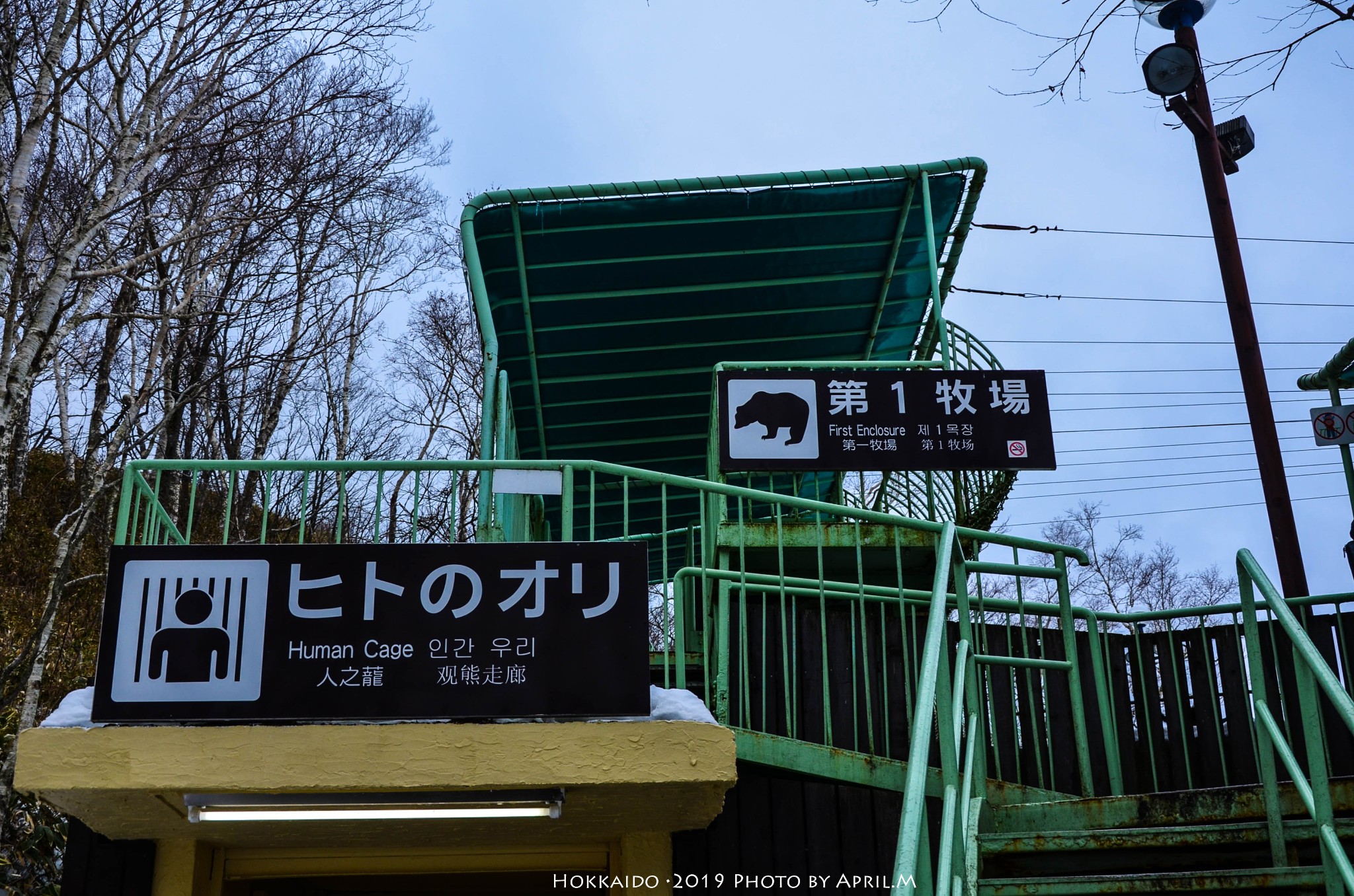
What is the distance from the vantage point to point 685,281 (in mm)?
10352

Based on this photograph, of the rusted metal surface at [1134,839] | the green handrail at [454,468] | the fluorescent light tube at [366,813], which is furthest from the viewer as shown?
the green handrail at [454,468]

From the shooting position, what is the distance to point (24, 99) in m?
13.1

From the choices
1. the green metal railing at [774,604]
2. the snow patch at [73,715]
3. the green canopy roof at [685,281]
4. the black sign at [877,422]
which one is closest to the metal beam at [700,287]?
the green canopy roof at [685,281]

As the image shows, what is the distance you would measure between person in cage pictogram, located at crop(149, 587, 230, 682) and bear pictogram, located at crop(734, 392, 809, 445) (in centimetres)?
376

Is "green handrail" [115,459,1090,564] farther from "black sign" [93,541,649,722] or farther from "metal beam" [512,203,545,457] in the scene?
"metal beam" [512,203,545,457]

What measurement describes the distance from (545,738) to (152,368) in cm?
1216

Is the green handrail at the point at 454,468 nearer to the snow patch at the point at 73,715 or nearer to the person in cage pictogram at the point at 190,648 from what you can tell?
the person in cage pictogram at the point at 190,648

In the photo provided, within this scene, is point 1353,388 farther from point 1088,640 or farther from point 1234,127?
point 1088,640

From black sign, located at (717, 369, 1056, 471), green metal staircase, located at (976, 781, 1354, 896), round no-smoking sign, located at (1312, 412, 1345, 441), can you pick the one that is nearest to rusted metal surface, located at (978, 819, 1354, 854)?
green metal staircase, located at (976, 781, 1354, 896)

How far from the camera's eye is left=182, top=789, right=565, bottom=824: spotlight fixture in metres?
4.64

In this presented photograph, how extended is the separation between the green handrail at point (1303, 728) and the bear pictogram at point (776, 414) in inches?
129

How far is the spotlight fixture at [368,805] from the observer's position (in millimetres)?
4641

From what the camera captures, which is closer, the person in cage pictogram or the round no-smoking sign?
the person in cage pictogram

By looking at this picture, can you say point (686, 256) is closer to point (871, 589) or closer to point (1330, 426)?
point (871, 589)
